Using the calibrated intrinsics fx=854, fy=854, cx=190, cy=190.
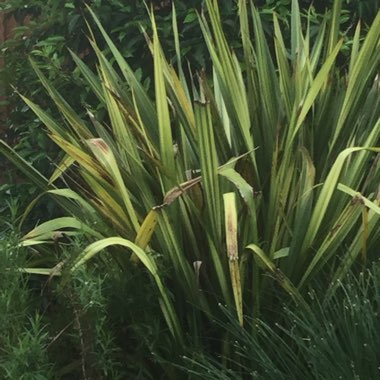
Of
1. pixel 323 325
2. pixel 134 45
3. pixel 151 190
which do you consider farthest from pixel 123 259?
pixel 134 45

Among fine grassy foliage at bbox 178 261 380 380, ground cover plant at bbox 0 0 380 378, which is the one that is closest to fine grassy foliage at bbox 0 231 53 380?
ground cover plant at bbox 0 0 380 378

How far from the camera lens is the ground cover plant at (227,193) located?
9.11 feet

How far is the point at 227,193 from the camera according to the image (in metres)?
2.78

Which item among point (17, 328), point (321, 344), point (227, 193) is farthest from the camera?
point (227, 193)

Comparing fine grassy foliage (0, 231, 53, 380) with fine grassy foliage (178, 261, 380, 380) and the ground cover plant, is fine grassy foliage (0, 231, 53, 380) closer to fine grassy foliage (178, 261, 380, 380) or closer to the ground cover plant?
the ground cover plant

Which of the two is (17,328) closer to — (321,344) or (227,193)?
(227,193)

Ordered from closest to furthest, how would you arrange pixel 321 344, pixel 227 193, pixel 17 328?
pixel 321 344 → pixel 17 328 → pixel 227 193

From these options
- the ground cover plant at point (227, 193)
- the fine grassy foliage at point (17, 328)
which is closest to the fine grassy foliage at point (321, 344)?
the ground cover plant at point (227, 193)

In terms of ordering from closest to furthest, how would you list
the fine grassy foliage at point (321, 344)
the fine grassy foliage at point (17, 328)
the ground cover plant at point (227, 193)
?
the fine grassy foliage at point (321, 344) → the fine grassy foliage at point (17, 328) → the ground cover plant at point (227, 193)

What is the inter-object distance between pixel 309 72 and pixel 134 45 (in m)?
1.36

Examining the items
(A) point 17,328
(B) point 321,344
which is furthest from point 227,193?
(A) point 17,328

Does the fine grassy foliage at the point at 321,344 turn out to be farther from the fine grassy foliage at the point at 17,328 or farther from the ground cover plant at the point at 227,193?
the fine grassy foliage at the point at 17,328

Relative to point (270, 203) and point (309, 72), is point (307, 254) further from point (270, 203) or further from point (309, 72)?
point (309, 72)

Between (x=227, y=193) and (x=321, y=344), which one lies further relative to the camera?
(x=227, y=193)
